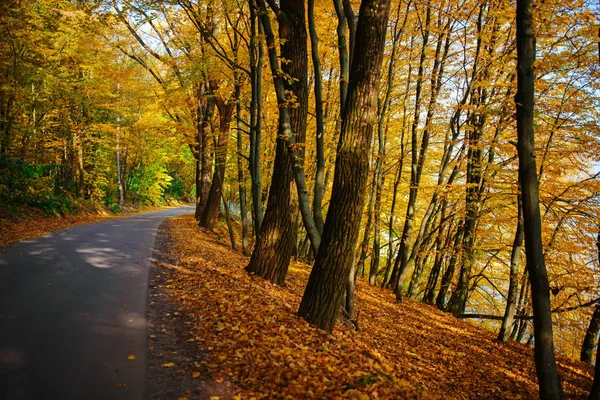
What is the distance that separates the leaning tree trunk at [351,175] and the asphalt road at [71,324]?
256 centimetres

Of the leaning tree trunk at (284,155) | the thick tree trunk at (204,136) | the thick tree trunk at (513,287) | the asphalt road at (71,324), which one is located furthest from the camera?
the thick tree trunk at (204,136)

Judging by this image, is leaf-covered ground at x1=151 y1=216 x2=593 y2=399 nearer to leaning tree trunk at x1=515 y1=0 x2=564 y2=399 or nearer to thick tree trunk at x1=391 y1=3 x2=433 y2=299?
thick tree trunk at x1=391 y1=3 x2=433 y2=299

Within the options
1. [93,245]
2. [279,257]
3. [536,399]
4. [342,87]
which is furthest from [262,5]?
[536,399]

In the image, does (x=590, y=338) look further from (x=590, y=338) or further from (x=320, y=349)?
(x=320, y=349)

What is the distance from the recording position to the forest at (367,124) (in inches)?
199

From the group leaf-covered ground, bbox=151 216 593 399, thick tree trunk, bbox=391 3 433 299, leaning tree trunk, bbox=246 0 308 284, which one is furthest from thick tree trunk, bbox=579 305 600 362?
leaning tree trunk, bbox=246 0 308 284

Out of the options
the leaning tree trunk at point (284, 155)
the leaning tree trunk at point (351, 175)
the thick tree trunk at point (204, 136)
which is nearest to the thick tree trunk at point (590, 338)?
the leaning tree trunk at point (351, 175)

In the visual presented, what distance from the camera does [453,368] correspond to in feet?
21.2

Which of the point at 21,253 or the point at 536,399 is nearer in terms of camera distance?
the point at 536,399

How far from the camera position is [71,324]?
14.6 feet

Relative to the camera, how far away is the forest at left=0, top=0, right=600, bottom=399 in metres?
5.04

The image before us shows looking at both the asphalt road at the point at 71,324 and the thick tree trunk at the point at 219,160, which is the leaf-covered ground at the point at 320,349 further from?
the thick tree trunk at the point at 219,160

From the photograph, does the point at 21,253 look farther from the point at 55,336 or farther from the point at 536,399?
the point at 536,399

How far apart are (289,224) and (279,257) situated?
793 millimetres
